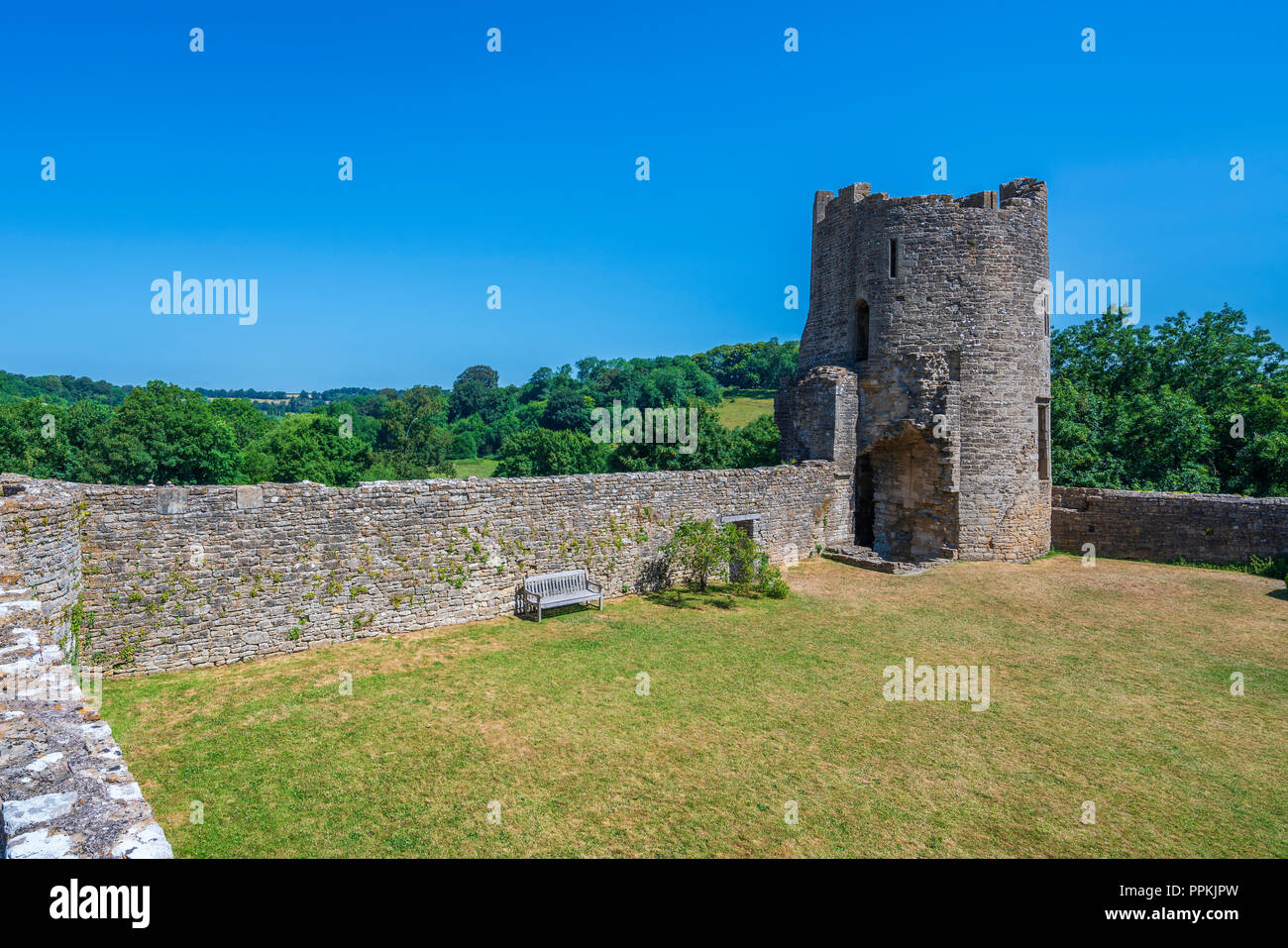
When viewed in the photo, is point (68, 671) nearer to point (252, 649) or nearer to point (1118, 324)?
point (252, 649)

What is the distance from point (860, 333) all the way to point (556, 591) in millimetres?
12044

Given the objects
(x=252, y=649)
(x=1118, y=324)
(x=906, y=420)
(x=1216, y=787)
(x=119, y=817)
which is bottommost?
(x=1216, y=787)

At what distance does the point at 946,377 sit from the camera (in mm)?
17359

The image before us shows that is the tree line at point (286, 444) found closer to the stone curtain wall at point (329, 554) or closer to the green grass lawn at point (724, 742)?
the stone curtain wall at point (329, 554)

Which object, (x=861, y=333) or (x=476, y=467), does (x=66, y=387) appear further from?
(x=861, y=333)

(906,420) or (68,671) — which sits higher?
(906,420)

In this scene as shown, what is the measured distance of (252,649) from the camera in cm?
994

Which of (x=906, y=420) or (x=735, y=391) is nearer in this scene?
(x=906, y=420)

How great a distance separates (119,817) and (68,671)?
2246mm

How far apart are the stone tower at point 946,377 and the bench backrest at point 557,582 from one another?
8.06 metres

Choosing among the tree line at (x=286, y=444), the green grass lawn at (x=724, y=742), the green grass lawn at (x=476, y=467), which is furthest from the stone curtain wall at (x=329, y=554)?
the green grass lawn at (x=476, y=467)

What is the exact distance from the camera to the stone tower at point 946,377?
56.6 ft

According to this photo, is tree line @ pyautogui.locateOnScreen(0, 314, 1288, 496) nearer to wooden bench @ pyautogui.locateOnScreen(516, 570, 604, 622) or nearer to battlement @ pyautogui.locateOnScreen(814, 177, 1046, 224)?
battlement @ pyautogui.locateOnScreen(814, 177, 1046, 224)

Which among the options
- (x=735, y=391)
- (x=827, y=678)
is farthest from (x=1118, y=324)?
(x=735, y=391)
